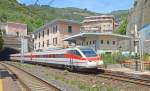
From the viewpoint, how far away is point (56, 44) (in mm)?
74938

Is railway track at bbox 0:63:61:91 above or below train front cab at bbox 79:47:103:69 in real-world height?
below

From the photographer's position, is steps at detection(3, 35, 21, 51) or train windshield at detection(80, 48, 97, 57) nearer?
train windshield at detection(80, 48, 97, 57)

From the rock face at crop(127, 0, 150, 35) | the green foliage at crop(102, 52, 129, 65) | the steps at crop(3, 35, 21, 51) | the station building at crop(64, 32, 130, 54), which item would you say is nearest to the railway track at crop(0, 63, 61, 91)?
the green foliage at crop(102, 52, 129, 65)

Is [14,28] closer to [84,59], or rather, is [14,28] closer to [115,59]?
[115,59]

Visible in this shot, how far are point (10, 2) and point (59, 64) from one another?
5115 inches

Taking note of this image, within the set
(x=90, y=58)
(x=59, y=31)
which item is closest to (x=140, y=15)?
(x=59, y=31)

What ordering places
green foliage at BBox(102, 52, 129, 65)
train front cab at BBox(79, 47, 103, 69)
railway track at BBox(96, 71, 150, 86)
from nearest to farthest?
railway track at BBox(96, 71, 150, 86), train front cab at BBox(79, 47, 103, 69), green foliage at BBox(102, 52, 129, 65)

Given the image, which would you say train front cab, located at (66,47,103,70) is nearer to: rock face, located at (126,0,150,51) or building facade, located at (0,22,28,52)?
rock face, located at (126,0,150,51)

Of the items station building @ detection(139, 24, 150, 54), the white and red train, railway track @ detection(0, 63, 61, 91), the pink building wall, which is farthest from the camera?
the pink building wall

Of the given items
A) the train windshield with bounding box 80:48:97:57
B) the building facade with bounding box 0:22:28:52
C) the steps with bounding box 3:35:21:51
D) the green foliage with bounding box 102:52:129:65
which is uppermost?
the building facade with bounding box 0:22:28:52

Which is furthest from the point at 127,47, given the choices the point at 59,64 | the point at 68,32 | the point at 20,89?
the point at 20,89

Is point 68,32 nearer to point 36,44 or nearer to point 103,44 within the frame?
point 103,44

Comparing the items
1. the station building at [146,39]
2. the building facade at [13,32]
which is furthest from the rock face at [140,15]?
the building facade at [13,32]

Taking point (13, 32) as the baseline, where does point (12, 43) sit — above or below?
below
